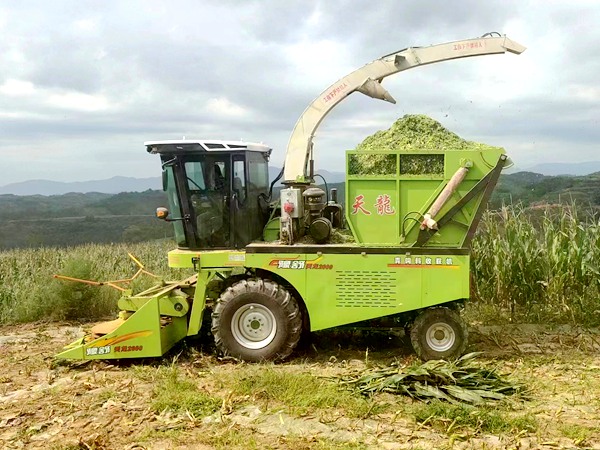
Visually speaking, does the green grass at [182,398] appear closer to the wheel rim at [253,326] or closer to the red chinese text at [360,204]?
the wheel rim at [253,326]

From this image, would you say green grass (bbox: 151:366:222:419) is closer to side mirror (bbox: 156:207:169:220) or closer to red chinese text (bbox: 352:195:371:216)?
side mirror (bbox: 156:207:169:220)

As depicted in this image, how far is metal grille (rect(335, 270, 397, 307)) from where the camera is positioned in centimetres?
690

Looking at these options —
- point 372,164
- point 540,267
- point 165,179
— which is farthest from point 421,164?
point 540,267

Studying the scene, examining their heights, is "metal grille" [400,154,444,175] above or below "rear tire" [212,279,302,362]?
above

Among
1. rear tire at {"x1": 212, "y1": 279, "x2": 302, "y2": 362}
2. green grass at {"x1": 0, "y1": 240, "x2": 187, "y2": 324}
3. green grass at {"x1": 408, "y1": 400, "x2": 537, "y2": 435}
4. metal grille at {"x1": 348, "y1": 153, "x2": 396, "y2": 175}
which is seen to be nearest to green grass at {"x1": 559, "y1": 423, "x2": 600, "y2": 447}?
green grass at {"x1": 408, "y1": 400, "x2": 537, "y2": 435}

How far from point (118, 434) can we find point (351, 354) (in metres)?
3.19

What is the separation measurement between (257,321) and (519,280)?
4184 mm

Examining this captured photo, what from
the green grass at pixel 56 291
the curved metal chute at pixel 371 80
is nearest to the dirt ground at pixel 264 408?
the green grass at pixel 56 291

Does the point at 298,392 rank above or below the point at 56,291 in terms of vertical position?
below

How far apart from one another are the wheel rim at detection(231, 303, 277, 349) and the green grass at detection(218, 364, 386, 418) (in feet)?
2.62

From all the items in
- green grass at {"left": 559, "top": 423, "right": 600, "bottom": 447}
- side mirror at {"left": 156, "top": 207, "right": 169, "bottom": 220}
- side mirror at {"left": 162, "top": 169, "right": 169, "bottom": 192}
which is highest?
side mirror at {"left": 162, "top": 169, "right": 169, "bottom": 192}

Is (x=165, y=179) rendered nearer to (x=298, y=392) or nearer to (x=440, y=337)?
(x=298, y=392)

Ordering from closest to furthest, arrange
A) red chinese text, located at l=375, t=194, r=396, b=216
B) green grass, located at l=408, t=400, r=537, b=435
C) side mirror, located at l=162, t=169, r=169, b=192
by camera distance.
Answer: green grass, located at l=408, t=400, r=537, b=435 → red chinese text, located at l=375, t=194, r=396, b=216 → side mirror, located at l=162, t=169, r=169, b=192

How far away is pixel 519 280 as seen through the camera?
9000 mm
